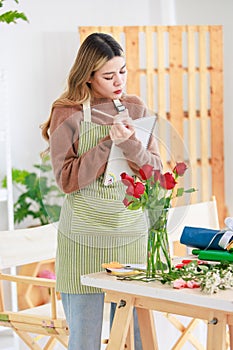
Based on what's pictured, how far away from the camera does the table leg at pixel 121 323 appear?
2561mm

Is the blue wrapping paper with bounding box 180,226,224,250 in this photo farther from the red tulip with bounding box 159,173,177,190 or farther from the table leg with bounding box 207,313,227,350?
the table leg with bounding box 207,313,227,350

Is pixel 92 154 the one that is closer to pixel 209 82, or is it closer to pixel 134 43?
pixel 134 43

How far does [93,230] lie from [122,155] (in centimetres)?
29

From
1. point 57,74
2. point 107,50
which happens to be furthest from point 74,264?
point 57,74

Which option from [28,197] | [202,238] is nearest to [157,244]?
[202,238]

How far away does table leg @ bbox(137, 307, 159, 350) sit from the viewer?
110 inches

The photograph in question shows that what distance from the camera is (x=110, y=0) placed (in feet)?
19.0

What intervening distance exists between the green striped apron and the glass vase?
0.23ft

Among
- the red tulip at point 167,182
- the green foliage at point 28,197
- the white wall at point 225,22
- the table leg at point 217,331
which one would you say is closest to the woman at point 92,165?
the red tulip at point 167,182

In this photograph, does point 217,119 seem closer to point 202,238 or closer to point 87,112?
point 202,238

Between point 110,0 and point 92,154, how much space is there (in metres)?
3.32

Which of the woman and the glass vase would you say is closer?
the glass vase

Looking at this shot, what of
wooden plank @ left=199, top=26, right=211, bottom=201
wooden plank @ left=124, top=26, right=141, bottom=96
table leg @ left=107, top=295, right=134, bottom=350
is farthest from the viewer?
wooden plank @ left=199, top=26, right=211, bottom=201

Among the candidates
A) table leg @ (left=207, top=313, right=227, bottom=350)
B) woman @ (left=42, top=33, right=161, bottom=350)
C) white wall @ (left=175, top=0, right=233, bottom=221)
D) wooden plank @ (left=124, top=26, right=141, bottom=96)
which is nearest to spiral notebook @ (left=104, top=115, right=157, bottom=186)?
woman @ (left=42, top=33, right=161, bottom=350)
